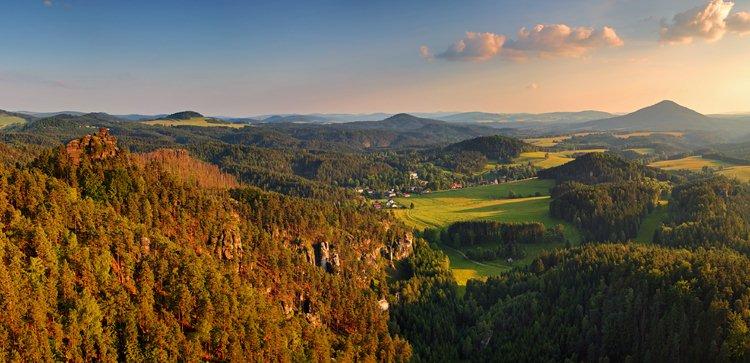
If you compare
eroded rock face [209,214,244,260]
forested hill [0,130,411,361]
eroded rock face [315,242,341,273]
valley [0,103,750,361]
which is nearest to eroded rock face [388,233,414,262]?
valley [0,103,750,361]

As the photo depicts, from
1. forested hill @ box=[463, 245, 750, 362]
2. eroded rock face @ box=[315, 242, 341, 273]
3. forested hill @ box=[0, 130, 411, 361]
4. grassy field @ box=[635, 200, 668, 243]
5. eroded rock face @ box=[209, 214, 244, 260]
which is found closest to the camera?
forested hill @ box=[0, 130, 411, 361]

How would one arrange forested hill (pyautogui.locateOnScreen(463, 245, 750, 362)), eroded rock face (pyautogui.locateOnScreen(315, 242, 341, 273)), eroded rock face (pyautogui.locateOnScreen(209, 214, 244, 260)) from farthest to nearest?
eroded rock face (pyautogui.locateOnScreen(315, 242, 341, 273)) → eroded rock face (pyautogui.locateOnScreen(209, 214, 244, 260)) → forested hill (pyautogui.locateOnScreen(463, 245, 750, 362))

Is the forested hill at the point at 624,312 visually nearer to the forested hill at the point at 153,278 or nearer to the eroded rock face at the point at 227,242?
the forested hill at the point at 153,278

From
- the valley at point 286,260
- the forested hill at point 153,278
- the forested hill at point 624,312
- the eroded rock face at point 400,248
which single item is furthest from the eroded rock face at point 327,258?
the forested hill at point 624,312

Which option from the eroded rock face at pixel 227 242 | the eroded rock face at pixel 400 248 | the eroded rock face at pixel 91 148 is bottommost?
the eroded rock face at pixel 400 248

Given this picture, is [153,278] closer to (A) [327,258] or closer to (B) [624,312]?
(A) [327,258]

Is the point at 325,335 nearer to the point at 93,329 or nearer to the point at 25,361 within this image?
the point at 93,329

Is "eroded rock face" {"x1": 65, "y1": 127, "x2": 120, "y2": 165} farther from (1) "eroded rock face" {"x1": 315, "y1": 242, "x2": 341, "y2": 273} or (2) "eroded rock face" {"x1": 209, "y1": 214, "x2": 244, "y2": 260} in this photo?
(1) "eroded rock face" {"x1": 315, "y1": 242, "x2": 341, "y2": 273}
